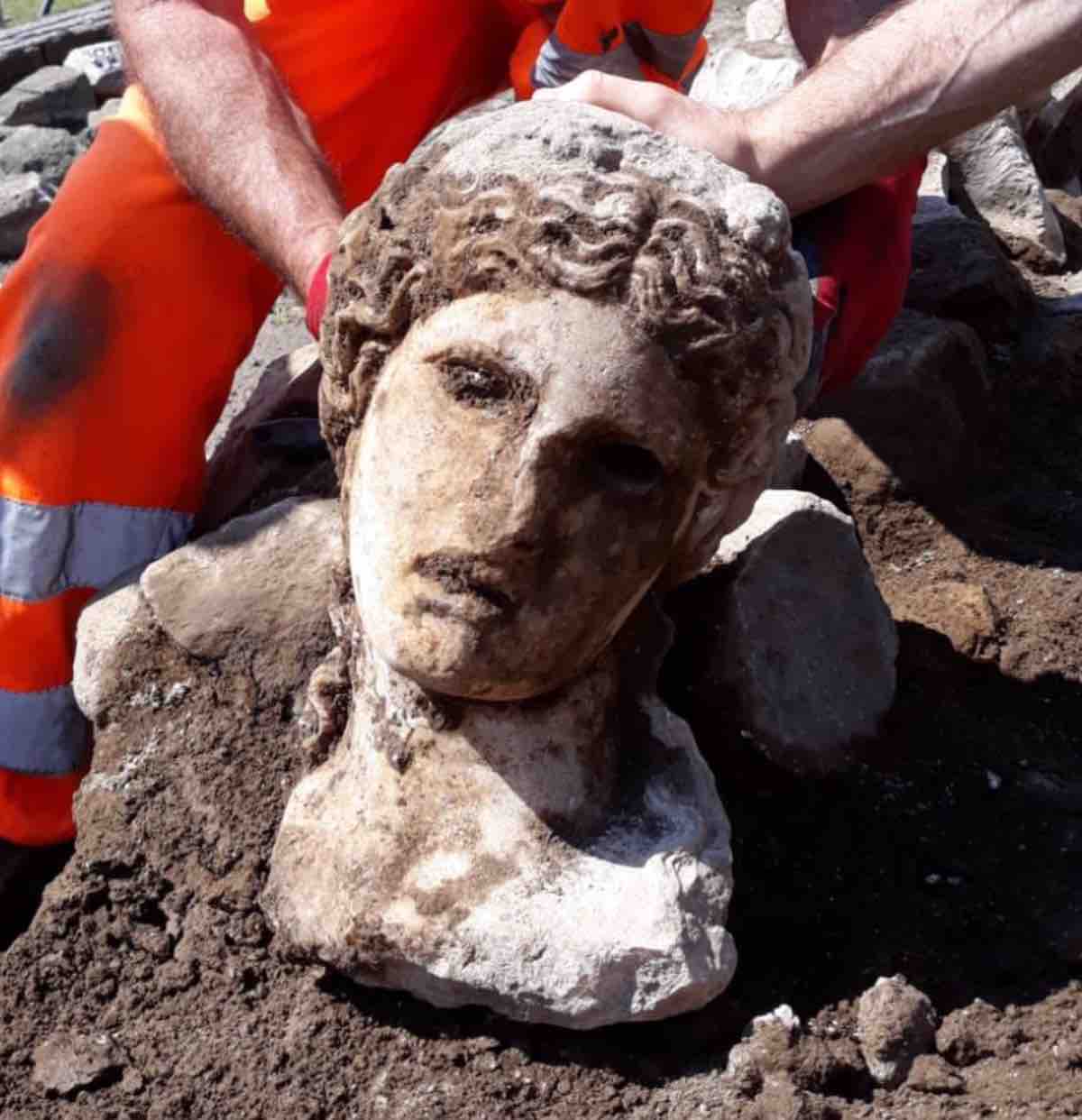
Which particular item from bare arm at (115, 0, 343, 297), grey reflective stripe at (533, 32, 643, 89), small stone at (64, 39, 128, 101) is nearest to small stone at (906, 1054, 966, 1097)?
bare arm at (115, 0, 343, 297)

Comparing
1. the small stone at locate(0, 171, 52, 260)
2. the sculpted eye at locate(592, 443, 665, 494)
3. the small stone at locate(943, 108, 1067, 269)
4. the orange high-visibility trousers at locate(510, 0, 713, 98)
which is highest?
the sculpted eye at locate(592, 443, 665, 494)

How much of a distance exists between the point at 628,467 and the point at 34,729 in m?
1.31

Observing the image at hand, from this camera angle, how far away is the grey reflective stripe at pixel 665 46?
12.1 ft

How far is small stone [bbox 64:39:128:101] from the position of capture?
8.10 meters

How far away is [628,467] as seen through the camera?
2256mm

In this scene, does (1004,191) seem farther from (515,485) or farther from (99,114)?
(99,114)

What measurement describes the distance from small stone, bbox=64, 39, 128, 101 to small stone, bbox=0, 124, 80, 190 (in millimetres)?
982

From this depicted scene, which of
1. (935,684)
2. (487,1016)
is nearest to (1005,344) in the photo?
(935,684)

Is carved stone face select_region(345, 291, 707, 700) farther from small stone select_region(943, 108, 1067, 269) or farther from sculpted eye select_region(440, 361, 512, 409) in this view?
small stone select_region(943, 108, 1067, 269)

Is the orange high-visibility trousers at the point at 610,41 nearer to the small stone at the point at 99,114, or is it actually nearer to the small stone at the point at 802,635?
the small stone at the point at 802,635

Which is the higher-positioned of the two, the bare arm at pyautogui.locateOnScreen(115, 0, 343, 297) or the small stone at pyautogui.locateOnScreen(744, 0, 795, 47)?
the bare arm at pyautogui.locateOnScreen(115, 0, 343, 297)

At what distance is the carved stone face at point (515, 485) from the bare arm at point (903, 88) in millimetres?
740

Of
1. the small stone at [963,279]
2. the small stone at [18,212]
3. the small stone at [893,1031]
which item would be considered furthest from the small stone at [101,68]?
the small stone at [893,1031]

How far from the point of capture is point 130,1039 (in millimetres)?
2465
